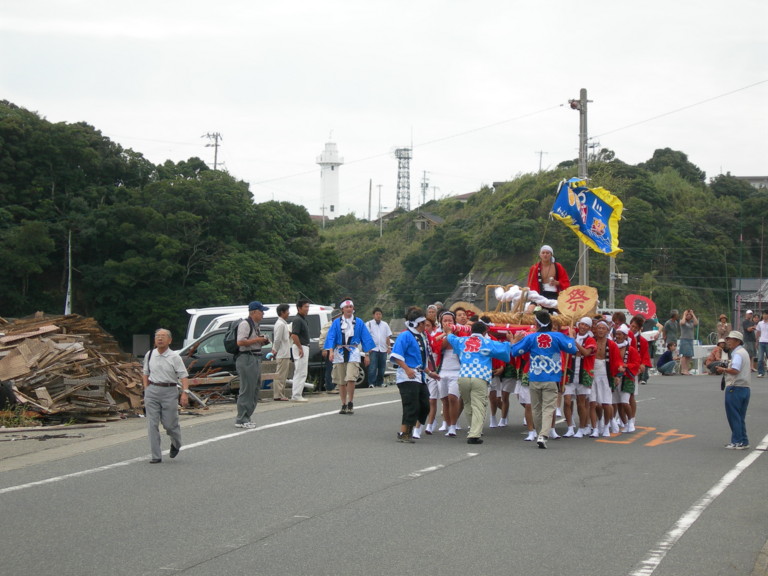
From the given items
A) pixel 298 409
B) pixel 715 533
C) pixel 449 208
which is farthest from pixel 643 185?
pixel 715 533

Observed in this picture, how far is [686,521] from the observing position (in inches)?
323

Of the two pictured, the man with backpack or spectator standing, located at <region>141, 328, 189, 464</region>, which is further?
the man with backpack

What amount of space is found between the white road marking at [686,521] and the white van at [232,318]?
38.6 ft

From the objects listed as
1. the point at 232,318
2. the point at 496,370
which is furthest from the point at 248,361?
the point at 232,318

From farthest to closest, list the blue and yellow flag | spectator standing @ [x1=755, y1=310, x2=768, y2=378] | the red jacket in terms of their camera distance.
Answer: spectator standing @ [x1=755, y1=310, x2=768, y2=378] < the blue and yellow flag < the red jacket

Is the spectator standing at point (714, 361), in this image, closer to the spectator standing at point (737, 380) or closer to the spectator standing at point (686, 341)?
the spectator standing at point (737, 380)

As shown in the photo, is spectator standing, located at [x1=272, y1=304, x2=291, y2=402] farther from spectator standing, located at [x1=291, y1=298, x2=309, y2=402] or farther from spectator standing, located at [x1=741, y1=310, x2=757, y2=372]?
spectator standing, located at [x1=741, y1=310, x2=757, y2=372]

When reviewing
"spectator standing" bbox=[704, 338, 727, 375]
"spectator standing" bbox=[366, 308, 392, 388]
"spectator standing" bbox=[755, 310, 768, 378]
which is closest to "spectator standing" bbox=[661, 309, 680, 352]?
"spectator standing" bbox=[755, 310, 768, 378]

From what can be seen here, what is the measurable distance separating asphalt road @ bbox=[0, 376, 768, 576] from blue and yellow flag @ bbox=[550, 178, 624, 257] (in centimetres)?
588

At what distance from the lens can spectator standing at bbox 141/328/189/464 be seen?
11172 mm

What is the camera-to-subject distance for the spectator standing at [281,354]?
17609mm

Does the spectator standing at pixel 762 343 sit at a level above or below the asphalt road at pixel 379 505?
above

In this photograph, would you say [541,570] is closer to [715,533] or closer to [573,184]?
[715,533]

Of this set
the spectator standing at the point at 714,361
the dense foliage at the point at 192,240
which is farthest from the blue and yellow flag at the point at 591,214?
the dense foliage at the point at 192,240
